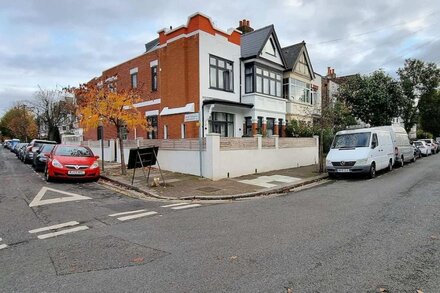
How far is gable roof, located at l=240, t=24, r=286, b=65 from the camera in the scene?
2295cm

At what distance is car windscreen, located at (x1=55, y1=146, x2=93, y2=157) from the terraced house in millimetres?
3553

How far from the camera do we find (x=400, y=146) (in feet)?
69.3

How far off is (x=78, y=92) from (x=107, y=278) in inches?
554

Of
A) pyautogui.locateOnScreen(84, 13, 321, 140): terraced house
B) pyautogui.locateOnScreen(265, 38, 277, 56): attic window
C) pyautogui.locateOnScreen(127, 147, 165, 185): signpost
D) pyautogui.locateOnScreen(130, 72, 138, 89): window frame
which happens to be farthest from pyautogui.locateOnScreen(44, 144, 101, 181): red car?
pyautogui.locateOnScreen(265, 38, 277, 56): attic window

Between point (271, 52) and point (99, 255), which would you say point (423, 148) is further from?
point (99, 255)

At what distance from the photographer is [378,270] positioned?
14.6 feet

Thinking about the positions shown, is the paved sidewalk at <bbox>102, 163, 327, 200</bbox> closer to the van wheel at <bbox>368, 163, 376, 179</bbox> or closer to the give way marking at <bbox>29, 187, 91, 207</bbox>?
the van wheel at <bbox>368, 163, 376, 179</bbox>

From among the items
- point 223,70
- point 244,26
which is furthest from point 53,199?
point 244,26

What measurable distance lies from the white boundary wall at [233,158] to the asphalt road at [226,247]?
194 inches

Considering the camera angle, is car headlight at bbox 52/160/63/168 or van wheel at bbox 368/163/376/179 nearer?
car headlight at bbox 52/160/63/168

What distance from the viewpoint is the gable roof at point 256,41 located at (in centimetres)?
2295

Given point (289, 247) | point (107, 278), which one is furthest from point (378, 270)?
point (107, 278)

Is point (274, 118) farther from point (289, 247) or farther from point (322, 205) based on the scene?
point (289, 247)

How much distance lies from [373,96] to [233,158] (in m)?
21.5
